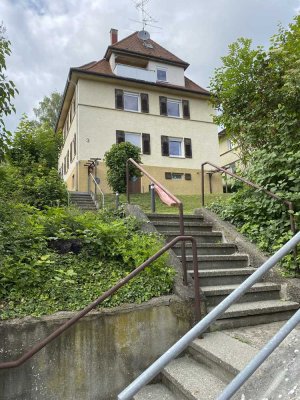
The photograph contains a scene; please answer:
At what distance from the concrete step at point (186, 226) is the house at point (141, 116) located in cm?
1063

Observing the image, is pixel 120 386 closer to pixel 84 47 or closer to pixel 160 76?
pixel 160 76

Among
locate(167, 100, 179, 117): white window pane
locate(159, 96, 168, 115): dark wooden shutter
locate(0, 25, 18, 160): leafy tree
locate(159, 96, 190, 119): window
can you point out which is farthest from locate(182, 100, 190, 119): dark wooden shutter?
locate(0, 25, 18, 160): leafy tree

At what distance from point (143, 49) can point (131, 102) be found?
4.51 m

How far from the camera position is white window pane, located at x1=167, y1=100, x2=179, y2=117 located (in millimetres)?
18750

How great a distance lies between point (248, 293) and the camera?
12.0 ft

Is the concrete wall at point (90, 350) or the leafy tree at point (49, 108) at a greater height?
the leafy tree at point (49, 108)

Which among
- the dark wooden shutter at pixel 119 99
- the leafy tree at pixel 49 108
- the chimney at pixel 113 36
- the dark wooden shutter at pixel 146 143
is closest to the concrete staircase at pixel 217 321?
the dark wooden shutter at pixel 146 143

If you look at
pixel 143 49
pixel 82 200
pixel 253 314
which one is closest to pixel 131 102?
pixel 143 49

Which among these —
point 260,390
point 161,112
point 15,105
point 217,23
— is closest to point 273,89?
point 217,23

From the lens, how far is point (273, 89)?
625 cm

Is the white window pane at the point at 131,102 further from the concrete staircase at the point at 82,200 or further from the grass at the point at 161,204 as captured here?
the grass at the point at 161,204

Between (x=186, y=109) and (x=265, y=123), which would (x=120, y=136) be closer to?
(x=186, y=109)

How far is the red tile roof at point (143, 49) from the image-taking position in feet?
61.3

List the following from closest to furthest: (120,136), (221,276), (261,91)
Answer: (221,276)
(261,91)
(120,136)
